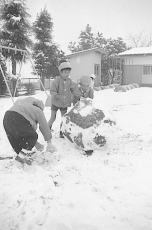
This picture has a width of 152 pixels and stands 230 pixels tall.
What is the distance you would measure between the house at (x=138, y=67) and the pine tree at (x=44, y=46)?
651cm

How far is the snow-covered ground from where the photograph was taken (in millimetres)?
2896

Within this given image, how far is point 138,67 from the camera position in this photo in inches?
980

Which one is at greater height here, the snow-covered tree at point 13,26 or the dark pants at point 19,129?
the snow-covered tree at point 13,26

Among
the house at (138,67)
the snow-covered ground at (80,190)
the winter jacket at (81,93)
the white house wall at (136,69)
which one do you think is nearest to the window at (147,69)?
the house at (138,67)

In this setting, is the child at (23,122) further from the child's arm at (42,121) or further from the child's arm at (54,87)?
the child's arm at (54,87)

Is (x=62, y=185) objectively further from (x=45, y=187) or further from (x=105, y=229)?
(x=105, y=229)

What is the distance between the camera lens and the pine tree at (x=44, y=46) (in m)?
21.3

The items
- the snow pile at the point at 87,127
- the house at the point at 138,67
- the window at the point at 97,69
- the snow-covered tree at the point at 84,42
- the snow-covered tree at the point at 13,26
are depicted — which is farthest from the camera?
the snow-covered tree at the point at 84,42

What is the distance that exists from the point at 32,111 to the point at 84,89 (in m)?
1.78

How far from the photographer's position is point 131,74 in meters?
25.0

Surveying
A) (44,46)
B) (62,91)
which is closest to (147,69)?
(44,46)

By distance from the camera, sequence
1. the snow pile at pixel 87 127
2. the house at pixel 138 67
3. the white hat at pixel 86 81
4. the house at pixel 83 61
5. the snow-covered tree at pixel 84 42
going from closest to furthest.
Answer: the snow pile at pixel 87 127, the white hat at pixel 86 81, the house at pixel 83 61, the house at pixel 138 67, the snow-covered tree at pixel 84 42

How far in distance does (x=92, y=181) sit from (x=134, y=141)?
6.81 ft

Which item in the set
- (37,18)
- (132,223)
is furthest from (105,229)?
(37,18)
